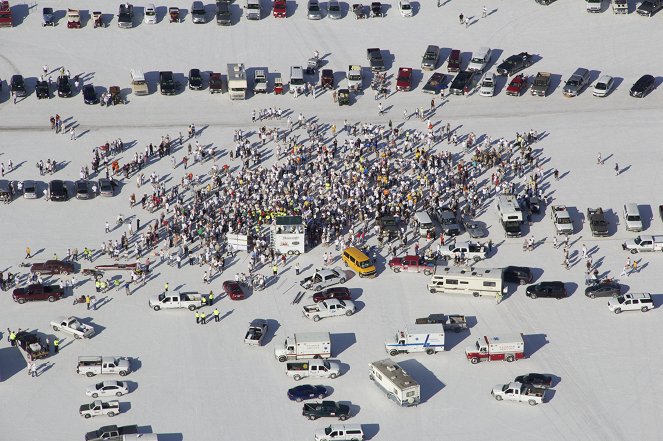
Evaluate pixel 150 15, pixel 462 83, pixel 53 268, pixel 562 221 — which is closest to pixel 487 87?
pixel 462 83

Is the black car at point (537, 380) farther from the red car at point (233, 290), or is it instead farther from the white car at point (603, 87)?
the white car at point (603, 87)

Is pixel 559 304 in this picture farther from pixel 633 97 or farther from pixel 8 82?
pixel 8 82

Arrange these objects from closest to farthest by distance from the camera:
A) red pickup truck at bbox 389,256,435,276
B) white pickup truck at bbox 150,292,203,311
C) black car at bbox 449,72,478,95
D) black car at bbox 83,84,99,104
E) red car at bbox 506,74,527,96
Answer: white pickup truck at bbox 150,292,203,311 < red pickup truck at bbox 389,256,435,276 < black car at bbox 83,84,99,104 < black car at bbox 449,72,478,95 < red car at bbox 506,74,527,96

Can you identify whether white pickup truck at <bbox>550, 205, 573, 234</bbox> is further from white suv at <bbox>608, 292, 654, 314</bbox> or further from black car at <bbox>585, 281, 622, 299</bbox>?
white suv at <bbox>608, 292, 654, 314</bbox>

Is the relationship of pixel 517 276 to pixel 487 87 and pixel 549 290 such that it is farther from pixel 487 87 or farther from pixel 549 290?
pixel 487 87

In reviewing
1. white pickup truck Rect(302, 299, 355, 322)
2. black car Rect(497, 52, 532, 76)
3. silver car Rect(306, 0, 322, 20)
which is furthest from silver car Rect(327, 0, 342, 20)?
white pickup truck Rect(302, 299, 355, 322)
